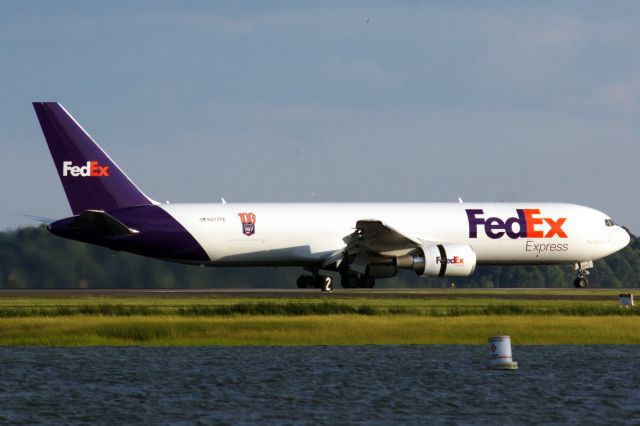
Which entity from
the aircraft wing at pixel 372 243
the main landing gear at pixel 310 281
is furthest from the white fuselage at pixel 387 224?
the main landing gear at pixel 310 281

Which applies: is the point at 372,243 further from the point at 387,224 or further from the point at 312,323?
the point at 312,323

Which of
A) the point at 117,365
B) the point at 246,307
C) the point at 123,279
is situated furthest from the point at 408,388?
the point at 123,279

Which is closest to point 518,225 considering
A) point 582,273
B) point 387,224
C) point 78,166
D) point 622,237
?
point 387,224

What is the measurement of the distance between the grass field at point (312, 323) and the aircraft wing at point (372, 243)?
9675mm

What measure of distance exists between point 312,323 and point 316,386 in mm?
13769

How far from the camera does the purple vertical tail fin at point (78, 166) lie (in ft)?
212

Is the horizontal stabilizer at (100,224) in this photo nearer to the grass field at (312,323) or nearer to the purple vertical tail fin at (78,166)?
the purple vertical tail fin at (78,166)

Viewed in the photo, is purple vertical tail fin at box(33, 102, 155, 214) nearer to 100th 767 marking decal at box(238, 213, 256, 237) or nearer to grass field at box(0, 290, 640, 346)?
100th 767 marking decal at box(238, 213, 256, 237)

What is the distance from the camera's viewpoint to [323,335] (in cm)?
4109

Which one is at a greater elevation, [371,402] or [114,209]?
[114,209]

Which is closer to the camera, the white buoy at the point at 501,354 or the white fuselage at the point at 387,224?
the white buoy at the point at 501,354

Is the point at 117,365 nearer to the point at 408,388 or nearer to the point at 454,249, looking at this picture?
the point at 408,388

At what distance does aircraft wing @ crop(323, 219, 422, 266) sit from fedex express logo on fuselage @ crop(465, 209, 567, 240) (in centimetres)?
412

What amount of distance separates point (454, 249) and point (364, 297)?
7.20 metres
